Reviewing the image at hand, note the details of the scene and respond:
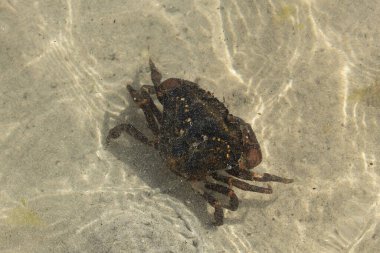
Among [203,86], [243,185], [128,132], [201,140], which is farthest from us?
[203,86]

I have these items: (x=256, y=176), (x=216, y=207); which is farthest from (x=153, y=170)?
(x=256, y=176)

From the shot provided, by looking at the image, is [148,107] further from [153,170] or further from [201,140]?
[201,140]

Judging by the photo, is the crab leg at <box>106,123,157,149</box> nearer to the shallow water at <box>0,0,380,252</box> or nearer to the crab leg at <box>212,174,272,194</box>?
the shallow water at <box>0,0,380,252</box>

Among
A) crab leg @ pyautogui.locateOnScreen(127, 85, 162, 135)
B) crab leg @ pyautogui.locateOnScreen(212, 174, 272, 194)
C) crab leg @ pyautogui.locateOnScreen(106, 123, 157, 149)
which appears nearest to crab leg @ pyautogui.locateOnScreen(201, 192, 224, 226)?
crab leg @ pyautogui.locateOnScreen(212, 174, 272, 194)

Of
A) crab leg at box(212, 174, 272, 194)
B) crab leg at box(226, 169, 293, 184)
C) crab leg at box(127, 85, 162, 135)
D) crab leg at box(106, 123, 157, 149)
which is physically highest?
crab leg at box(127, 85, 162, 135)

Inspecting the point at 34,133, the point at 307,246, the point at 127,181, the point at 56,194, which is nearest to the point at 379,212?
the point at 307,246
